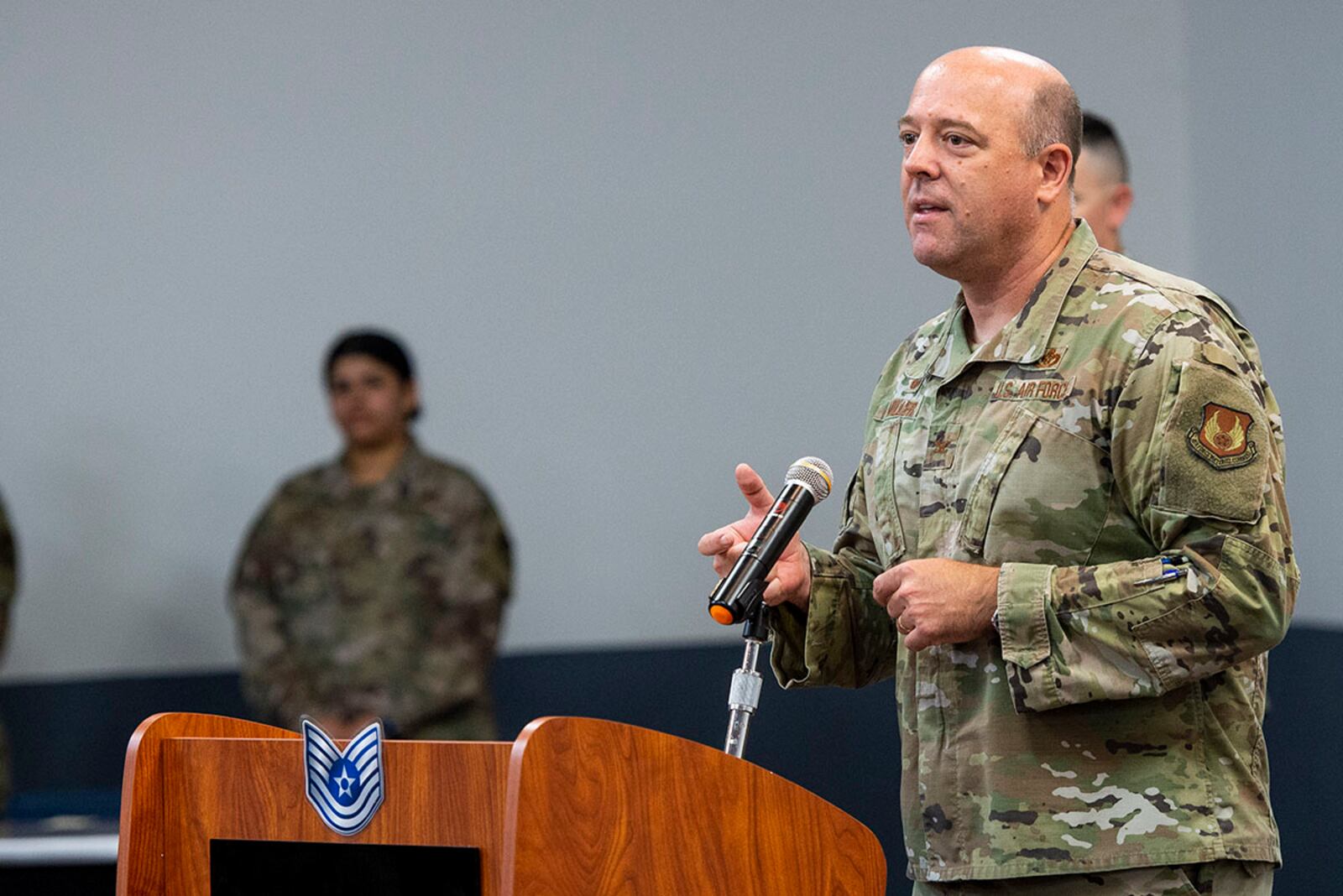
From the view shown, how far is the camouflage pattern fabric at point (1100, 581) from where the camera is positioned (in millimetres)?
1525

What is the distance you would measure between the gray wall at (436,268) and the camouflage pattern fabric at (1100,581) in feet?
10.8

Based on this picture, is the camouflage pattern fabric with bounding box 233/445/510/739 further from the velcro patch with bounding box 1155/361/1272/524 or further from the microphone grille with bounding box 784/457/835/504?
the velcro patch with bounding box 1155/361/1272/524

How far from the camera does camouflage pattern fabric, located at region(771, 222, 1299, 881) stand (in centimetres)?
153

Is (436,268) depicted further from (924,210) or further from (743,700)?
(743,700)

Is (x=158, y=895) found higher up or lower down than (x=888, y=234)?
lower down

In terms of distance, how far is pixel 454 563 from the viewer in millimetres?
4215

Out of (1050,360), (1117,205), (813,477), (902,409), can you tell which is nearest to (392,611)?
(1117,205)

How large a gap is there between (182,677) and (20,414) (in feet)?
3.01

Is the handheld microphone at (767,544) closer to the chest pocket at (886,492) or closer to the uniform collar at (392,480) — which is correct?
the chest pocket at (886,492)

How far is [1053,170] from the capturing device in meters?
1.75

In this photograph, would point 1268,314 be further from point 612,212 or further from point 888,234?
point 612,212

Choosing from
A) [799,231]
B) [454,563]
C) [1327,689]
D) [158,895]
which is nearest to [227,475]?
[454,563]

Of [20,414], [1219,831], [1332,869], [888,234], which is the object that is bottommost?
[1332,869]

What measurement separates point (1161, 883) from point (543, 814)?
59 centimetres
